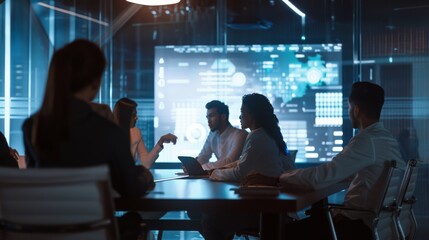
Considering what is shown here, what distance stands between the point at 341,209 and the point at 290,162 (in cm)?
119

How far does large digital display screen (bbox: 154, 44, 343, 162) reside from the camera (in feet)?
24.9

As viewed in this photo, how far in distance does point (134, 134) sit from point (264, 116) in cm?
191

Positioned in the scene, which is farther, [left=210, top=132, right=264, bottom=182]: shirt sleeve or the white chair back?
[left=210, top=132, right=264, bottom=182]: shirt sleeve

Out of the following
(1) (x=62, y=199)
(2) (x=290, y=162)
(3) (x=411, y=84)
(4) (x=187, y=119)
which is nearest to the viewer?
(1) (x=62, y=199)

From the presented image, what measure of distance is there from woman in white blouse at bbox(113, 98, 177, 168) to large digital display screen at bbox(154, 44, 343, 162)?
1.05 m

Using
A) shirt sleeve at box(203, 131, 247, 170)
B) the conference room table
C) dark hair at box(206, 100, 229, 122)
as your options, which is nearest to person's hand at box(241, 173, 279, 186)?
the conference room table

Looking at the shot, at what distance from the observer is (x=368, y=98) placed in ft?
13.3

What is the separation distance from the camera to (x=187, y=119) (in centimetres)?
780

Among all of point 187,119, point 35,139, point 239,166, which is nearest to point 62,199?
point 35,139

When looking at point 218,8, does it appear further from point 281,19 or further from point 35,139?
point 35,139

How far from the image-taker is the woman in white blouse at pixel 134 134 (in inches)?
205

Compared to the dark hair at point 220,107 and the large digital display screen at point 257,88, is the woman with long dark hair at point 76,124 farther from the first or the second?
the large digital display screen at point 257,88

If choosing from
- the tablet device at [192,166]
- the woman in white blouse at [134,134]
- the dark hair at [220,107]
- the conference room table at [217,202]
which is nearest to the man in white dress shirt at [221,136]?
the dark hair at [220,107]

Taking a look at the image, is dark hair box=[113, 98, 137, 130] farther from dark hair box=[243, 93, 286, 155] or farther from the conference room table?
the conference room table
